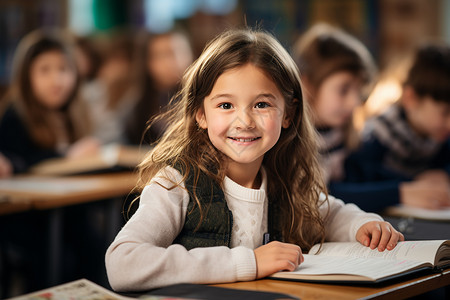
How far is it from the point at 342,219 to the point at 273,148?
0.68 ft

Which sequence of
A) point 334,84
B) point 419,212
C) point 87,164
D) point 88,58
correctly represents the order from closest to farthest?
point 419,212 → point 334,84 → point 87,164 → point 88,58

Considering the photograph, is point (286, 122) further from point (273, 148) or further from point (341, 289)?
point (341, 289)

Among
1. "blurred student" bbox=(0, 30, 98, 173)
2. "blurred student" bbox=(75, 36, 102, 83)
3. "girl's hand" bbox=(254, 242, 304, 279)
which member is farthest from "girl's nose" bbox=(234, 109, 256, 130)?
"blurred student" bbox=(75, 36, 102, 83)

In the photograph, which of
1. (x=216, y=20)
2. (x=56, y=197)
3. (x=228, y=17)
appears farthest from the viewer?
(x=216, y=20)

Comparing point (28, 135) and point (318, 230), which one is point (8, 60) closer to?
point (28, 135)

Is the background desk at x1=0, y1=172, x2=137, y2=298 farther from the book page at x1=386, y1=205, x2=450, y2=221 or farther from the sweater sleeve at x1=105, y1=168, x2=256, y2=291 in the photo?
the sweater sleeve at x1=105, y1=168, x2=256, y2=291

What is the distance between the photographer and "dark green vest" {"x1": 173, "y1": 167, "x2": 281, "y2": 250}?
1143mm

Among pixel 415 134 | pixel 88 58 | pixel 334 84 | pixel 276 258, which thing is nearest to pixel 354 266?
pixel 276 258

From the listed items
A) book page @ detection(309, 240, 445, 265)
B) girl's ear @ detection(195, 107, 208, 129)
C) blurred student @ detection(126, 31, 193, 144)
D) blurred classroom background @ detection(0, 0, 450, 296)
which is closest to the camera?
book page @ detection(309, 240, 445, 265)

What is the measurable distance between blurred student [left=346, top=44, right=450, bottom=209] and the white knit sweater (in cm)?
122

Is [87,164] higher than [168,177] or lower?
lower

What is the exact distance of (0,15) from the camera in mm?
6770

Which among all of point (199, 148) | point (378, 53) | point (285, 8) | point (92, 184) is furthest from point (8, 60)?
point (199, 148)

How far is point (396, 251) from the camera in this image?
1.17 metres
